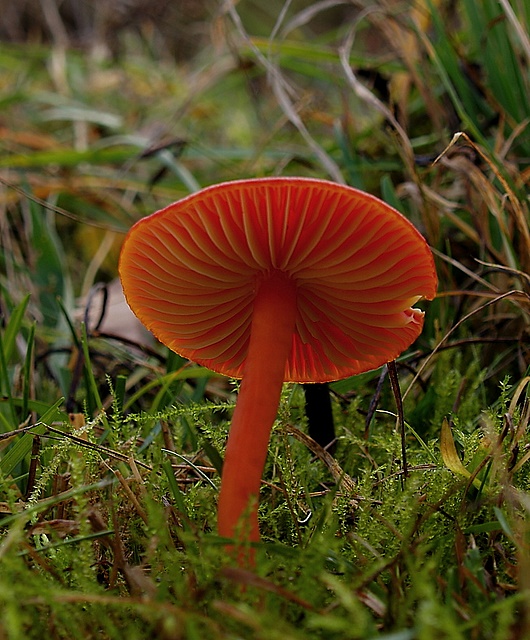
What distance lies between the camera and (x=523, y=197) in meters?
1.44

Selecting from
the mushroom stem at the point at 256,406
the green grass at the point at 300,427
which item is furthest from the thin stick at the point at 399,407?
the mushroom stem at the point at 256,406

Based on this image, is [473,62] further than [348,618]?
Yes

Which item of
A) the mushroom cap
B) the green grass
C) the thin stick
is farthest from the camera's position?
the thin stick

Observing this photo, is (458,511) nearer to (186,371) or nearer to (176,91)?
(186,371)

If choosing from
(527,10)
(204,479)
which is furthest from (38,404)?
(527,10)

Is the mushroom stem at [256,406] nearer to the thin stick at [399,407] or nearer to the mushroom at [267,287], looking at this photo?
the mushroom at [267,287]

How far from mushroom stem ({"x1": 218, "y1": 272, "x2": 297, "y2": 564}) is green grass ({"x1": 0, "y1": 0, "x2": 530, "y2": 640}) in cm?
5

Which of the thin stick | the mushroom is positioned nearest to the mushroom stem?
the mushroom

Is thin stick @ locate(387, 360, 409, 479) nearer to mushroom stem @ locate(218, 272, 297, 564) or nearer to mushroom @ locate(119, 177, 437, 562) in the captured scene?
mushroom @ locate(119, 177, 437, 562)

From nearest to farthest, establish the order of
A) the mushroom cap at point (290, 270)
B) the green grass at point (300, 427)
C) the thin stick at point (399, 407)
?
the green grass at point (300, 427), the mushroom cap at point (290, 270), the thin stick at point (399, 407)

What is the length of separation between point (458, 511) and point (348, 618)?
0.30 meters

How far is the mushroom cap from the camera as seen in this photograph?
Answer: 78 cm

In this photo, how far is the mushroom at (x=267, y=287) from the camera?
782 mm

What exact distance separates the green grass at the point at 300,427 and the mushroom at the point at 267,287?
0.27 feet
